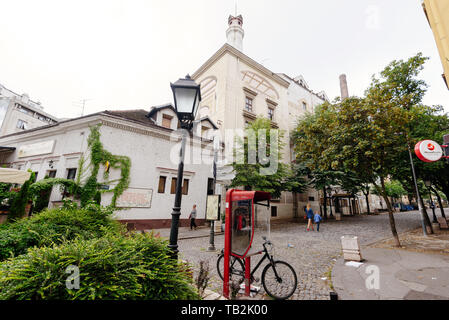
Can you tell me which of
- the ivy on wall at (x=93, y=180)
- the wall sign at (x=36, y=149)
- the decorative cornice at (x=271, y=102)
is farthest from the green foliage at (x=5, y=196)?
the decorative cornice at (x=271, y=102)

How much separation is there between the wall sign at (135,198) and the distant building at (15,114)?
32.7 metres

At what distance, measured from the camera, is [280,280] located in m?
4.27

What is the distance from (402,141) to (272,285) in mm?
8701

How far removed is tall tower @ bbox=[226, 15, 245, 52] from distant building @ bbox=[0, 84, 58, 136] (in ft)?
124

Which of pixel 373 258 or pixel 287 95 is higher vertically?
pixel 287 95

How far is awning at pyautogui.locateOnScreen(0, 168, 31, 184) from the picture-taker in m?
10.1

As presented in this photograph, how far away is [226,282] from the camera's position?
410 centimetres

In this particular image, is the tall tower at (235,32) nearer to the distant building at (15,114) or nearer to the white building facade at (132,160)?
the white building facade at (132,160)

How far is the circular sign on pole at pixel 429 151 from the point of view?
6.53 m

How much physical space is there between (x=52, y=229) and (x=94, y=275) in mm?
3030

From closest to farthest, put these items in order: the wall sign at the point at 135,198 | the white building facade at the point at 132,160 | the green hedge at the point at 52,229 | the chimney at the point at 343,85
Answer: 1. the green hedge at the point at 52,229
2. the wall sign at the point at 135,198
3. the white building facade at the point at 132,160
4. the chimney at the point at 343,85

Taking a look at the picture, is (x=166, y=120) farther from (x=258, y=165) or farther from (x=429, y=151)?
(x=429, y=151)
